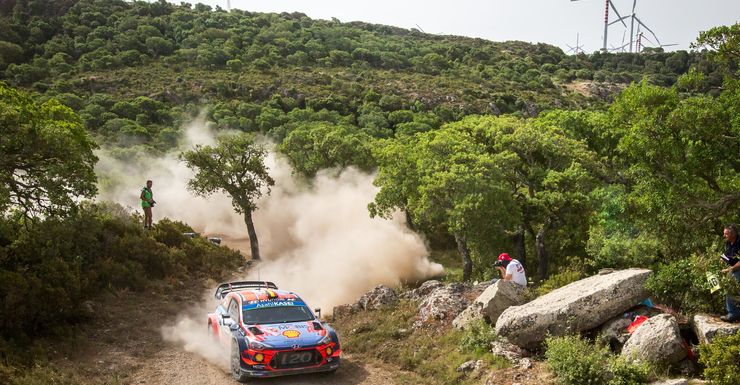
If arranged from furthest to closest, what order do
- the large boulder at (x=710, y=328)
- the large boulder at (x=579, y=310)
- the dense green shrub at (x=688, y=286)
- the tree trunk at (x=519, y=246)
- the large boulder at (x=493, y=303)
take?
the tree trunk at (x=519, y=246) → the large boulder at (x=493, y=303) → the large boulder at (x=579, y=310) → the dense green shrub at (x=688, y=286) → the large boulder at (x=710, y=328)

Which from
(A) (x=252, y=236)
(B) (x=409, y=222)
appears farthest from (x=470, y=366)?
(B) (x=409, y=222)

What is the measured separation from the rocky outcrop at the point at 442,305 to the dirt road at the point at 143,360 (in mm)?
2709

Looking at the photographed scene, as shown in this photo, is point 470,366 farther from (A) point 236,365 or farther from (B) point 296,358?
(A) point 236,365

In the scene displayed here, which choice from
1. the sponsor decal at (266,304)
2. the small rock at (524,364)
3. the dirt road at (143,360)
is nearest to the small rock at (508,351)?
the small rock at (524,364)

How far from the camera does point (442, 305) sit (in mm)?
18250

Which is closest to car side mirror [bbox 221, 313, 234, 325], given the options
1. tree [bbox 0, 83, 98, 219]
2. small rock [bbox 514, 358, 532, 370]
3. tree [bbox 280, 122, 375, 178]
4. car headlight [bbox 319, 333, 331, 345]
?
car headlight [bbox 319, 333, 331, 345]

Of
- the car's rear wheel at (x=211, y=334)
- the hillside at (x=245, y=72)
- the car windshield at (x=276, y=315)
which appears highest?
the hillside at (x=245, y=72)

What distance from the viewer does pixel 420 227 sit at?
3750 cm

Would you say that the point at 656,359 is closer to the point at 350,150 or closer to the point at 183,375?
the point at 183,375

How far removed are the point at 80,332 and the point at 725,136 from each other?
1968 centimetres

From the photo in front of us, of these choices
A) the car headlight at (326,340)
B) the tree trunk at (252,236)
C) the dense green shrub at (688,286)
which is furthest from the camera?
the tree trunk at (252,236)

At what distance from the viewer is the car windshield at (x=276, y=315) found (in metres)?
15.3

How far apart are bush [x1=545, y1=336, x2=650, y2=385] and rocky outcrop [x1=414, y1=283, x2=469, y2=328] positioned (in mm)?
5209

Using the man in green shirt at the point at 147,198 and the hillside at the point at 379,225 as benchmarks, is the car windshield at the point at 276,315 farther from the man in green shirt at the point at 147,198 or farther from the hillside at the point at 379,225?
the man in green shirt at the point at 147,198
